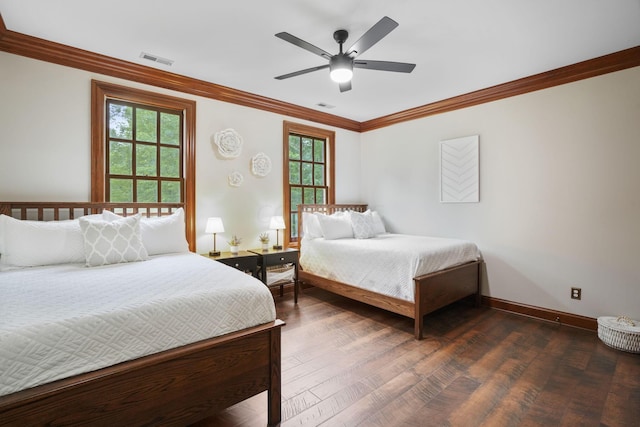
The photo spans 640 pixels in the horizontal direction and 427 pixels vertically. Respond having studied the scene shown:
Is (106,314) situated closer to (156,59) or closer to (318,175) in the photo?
(156,59)

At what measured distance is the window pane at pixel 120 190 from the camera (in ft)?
10.2

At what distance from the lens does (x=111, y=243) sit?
7.47 ft

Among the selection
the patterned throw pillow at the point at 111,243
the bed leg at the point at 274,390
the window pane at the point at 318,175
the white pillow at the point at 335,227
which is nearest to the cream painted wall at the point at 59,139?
the patterned throw pillow at the point at 111,243

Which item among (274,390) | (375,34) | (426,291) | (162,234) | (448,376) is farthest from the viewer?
(426,291)

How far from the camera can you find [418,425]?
1698 millimetres

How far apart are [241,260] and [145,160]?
57.8 inches

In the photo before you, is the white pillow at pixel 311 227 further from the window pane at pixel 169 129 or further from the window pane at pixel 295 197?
the window pane at pixel 169 129

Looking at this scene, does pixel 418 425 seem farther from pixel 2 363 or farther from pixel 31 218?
pixel 31 218

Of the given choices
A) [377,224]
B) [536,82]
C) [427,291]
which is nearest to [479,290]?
[427,291]

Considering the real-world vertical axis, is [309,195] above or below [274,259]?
above

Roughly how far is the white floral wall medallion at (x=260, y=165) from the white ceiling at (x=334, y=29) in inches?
37.3

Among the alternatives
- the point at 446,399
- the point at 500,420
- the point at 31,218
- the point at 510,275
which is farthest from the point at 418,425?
the point at 31,218

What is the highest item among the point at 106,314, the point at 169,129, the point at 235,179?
the point at 169,129

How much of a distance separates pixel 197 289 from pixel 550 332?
3.21 m
